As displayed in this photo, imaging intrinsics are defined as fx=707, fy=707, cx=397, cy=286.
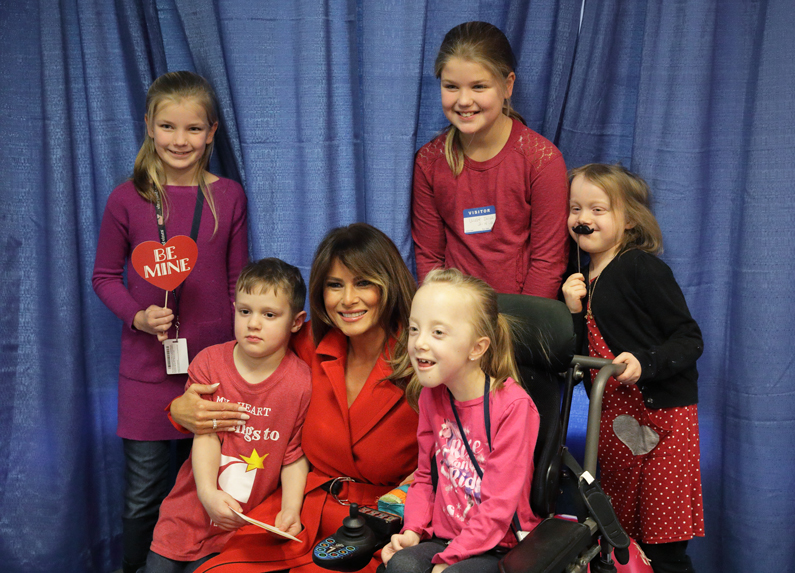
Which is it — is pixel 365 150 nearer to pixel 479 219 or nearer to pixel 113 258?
pixel 479 219

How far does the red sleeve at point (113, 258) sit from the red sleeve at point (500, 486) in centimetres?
143

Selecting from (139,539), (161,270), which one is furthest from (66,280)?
(139,539)

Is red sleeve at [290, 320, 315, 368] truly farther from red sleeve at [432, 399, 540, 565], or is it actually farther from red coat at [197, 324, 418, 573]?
red sleeve at [432, 399, 540, 565]

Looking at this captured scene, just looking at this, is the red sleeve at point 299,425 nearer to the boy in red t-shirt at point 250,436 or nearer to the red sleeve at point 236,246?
the boy in red t-shirt at point 250,436

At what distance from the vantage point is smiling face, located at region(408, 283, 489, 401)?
70.8 inches

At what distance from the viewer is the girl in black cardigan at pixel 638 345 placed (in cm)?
229

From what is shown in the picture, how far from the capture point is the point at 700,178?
256cm

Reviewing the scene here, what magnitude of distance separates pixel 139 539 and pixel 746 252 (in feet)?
8.09

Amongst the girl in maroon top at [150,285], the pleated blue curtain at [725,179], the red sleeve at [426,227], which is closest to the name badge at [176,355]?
the girl in maroon top at [150,285]

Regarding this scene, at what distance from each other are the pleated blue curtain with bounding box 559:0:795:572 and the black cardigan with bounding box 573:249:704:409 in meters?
0.33

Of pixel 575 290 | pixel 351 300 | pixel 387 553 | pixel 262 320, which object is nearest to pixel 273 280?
pixel 262 320

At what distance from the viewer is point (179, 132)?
98.2 inches

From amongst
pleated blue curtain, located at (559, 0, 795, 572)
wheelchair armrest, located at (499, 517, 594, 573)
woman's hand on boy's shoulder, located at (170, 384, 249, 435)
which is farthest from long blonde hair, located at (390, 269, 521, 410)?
pleated blue curtain, located at (559, 0, 795, 572)

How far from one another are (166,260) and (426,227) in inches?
36.9
